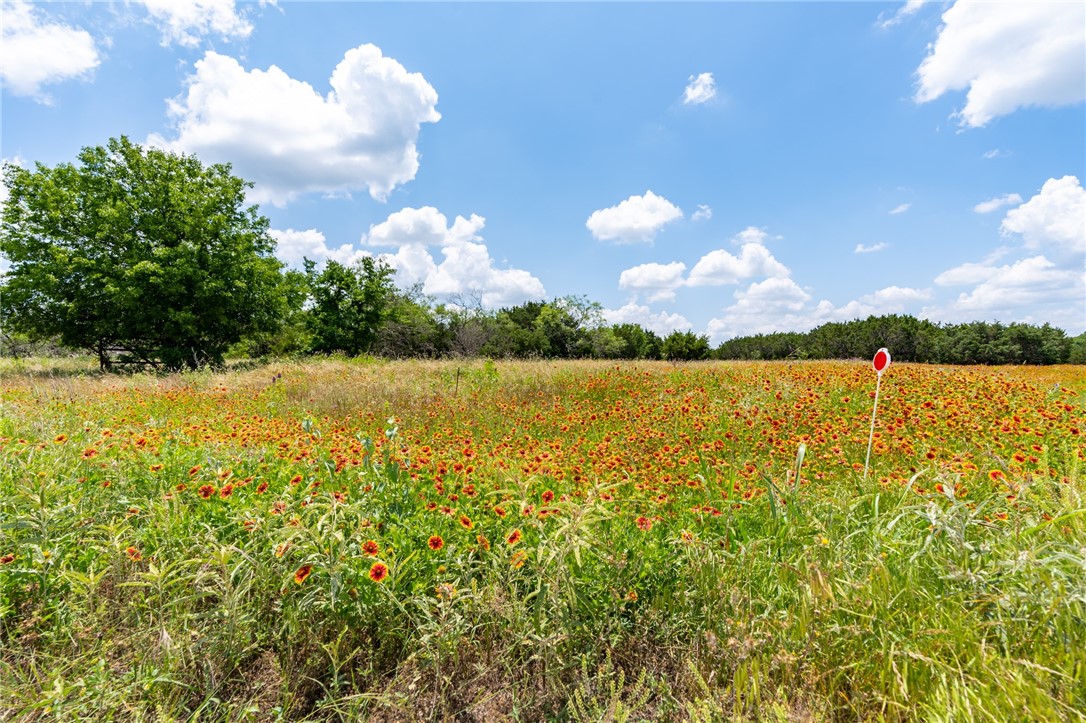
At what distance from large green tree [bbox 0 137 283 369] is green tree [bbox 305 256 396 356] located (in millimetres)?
10802

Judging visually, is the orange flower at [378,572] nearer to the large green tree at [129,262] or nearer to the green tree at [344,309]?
the large green tree at [129,262]

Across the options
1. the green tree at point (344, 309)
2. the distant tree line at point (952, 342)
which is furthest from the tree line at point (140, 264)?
the distant tree line at point (952, 342)

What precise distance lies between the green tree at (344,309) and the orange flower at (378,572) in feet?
102

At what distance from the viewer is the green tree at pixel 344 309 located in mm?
30453

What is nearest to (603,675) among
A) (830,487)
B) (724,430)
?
(830,487)

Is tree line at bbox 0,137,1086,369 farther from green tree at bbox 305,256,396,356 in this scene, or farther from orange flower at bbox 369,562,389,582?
orange flower at bbox 369,562,389,582

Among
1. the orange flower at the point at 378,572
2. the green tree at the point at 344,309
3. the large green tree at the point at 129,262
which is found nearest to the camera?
the orange flower at the point at 378,572

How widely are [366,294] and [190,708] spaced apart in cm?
3210

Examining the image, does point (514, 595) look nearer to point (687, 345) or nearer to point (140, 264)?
point (140, 264)

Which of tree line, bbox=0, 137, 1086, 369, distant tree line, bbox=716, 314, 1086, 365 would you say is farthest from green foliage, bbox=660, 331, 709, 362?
tree line, bbox=0, 137, 1086, 369

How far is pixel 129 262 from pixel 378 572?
2193cm

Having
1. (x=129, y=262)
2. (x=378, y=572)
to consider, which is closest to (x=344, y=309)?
(x=129, y=262)

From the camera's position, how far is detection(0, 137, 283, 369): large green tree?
54.1 ft

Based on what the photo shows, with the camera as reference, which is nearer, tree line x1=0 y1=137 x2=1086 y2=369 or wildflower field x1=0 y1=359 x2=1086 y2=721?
wildflower field x1=0 y1=359 x2=1086 y2=721
